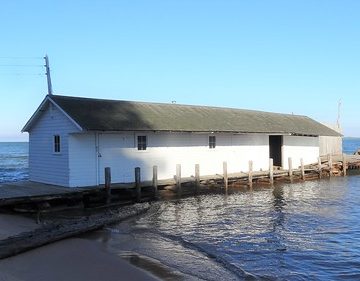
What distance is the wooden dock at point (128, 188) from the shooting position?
19500mm

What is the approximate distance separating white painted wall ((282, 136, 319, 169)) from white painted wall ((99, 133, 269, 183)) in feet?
9.03

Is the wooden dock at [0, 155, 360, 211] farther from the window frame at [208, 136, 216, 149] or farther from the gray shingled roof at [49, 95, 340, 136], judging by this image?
the gray shingled roof at [49, 95, 340, 136]

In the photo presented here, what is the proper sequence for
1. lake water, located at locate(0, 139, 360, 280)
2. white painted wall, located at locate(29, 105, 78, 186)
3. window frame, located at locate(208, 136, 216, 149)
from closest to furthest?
lake water, located at locate(0, 139, 360, 280) → white painted wall, located at locate(29, 105, 78, 186) → window frame, located at locate(208, 136, 216, 149)

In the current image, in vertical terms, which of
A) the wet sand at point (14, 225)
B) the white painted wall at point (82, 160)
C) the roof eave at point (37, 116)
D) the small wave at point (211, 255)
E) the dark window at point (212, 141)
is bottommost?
the small wave at point (211, 255)

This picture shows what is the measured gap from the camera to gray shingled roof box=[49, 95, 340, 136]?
2302 cm

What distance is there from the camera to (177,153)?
88.5 feet

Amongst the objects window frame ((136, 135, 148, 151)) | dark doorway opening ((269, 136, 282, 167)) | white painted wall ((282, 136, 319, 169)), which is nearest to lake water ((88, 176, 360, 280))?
window frame ((136, 135, 148, 151))

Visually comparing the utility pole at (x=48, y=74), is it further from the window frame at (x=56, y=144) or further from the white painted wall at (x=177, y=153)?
the window frame at (x=56, y=144)

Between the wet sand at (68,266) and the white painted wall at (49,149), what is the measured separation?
9.08 metres

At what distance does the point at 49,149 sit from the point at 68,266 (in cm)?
1266

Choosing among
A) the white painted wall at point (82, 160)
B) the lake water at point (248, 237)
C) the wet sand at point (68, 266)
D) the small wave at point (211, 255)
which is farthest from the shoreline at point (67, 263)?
the white painted wall at point (82, 160)

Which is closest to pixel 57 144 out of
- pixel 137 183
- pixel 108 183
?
pixel 108 183

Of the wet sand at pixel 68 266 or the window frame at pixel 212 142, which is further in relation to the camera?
the window frame at pixel 212 142

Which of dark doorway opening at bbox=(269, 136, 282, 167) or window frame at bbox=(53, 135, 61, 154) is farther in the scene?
dark doorway opening at bbox=(269, 136, 282, 167)
